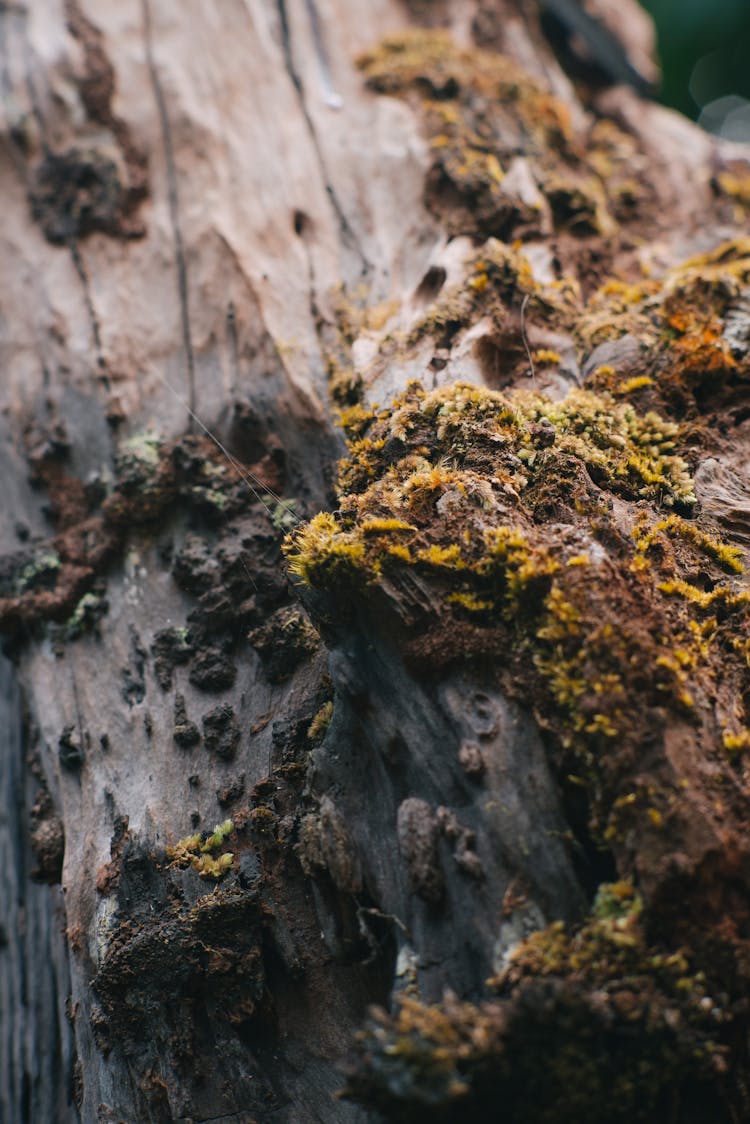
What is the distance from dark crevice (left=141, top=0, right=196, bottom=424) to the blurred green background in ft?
21.6

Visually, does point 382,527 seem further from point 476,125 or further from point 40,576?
point 476,125

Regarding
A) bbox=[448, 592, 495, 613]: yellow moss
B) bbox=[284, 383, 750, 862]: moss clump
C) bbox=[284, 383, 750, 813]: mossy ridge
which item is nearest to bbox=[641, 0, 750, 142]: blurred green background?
bbox=[284, 383, 750, 813]: mossy ridge

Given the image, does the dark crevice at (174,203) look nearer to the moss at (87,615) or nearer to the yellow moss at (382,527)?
the moss at (87,615)

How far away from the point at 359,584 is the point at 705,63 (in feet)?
33.5

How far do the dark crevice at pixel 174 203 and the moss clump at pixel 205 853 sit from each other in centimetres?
248

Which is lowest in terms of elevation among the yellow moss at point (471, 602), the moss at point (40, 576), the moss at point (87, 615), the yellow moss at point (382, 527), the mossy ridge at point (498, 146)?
the yellow moss at point (471, 602)

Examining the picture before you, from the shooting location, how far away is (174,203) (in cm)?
593

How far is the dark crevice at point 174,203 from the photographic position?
531 cm

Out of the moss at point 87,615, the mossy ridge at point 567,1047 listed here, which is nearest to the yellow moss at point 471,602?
the mossy ridge at point 567,1047

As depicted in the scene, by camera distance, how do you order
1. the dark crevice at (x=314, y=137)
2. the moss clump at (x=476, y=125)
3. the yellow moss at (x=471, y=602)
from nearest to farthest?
the yellow moss at (x=471, y=602)
the moss clump at (x=476, y=125)
the dark crevice at (x=314, y=137)

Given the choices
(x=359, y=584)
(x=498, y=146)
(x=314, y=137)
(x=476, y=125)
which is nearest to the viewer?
(x=359, y=584)

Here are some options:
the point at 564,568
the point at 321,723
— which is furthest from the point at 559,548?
the point at 321,723

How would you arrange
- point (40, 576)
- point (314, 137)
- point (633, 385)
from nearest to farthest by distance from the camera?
point (633, 385) → point (40, 576) → point (314, 137)

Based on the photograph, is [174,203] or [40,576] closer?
[40,576]
